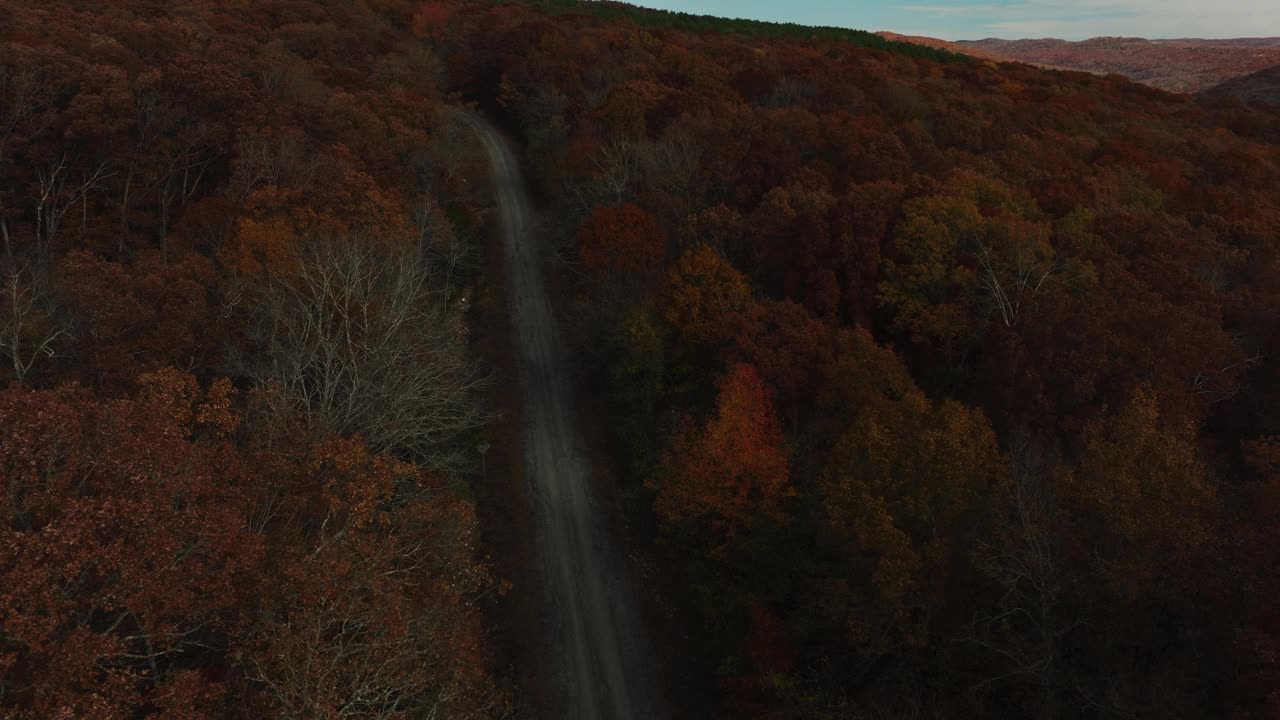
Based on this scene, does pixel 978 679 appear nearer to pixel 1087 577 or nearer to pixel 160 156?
pixel 1087 577

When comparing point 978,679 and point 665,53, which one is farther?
point 665,53

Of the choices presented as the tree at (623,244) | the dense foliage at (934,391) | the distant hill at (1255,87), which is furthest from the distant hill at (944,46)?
the tree at (623,244)

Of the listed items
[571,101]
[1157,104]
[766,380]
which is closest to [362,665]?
[766,380]

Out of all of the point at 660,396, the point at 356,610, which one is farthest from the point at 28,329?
the point at 660,396

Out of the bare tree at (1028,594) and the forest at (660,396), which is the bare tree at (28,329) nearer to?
the forest at (660,396)

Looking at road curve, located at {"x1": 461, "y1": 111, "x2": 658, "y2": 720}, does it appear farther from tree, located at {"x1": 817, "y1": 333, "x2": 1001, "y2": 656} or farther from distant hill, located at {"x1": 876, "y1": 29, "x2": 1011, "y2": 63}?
distant hill, located at {"x1": 876, "y1": 29, "x2": 1011, "y2": 63}

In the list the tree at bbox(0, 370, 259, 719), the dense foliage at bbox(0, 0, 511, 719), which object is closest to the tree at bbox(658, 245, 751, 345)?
the dense foliage at bbox(0, 0, 511, 719)
